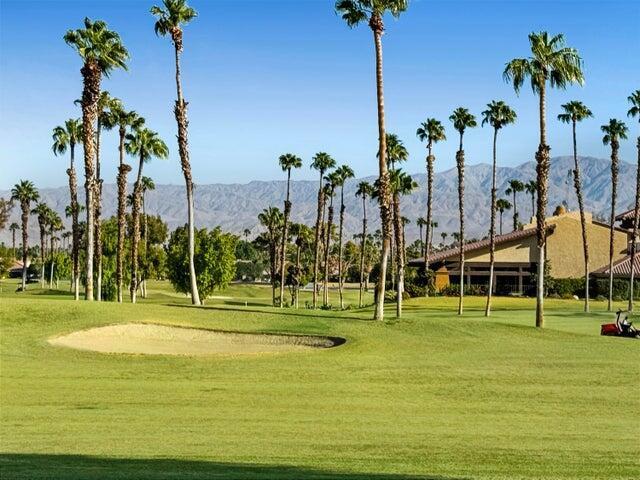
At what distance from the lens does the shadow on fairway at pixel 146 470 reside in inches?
501

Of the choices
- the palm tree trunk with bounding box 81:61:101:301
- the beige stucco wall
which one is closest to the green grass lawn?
the palm tree trunk with bounding box 81:61:101:301

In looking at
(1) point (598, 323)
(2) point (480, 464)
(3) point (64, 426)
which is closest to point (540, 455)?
(2) point (480, 464)

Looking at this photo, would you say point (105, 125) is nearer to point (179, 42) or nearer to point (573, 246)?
point (179, 42)

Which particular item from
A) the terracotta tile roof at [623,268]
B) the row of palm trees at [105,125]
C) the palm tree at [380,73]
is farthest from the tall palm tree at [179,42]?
the terracotta tile roof at [623,268]

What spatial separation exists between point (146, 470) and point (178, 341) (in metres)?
23.3

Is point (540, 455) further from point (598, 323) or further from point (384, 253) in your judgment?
point (598, 323)

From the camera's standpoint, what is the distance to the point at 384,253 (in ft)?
140

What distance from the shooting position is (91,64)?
163 ft

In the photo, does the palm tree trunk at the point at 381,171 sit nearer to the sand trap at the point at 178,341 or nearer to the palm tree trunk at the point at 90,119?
the sand trap at the point at 178,341

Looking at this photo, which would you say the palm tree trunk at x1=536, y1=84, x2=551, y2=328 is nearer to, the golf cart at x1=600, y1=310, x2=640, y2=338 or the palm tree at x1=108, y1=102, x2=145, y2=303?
the golf cart at x1=600, y1=310, x2=640, y2=338

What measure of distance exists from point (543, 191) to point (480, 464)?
110 feet

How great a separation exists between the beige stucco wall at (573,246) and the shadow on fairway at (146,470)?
92.9 metres

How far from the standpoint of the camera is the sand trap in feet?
110

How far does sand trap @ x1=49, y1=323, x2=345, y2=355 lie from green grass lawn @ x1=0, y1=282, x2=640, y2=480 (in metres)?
0.72
